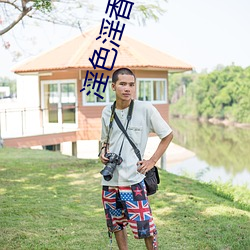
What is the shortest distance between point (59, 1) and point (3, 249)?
15.8 feet

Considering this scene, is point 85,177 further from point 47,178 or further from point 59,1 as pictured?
point 59,1

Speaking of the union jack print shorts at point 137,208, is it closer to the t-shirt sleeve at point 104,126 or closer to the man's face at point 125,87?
the t-shirt sleeve at point 104,126

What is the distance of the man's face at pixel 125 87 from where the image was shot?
10.5 ft

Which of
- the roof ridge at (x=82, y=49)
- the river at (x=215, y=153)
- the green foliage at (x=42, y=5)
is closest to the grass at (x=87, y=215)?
the green foliage at (x=42, y=5)

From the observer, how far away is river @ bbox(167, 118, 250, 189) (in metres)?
19.5

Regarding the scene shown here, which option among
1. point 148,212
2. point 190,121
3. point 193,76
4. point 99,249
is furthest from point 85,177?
point 193,76

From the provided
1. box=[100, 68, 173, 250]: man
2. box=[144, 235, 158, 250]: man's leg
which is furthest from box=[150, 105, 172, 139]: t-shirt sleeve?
box=[144, 235, 158, 250]: man's leg

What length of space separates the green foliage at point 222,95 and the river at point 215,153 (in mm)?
2553

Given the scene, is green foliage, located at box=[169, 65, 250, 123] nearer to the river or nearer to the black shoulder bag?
the river

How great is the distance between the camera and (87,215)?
537cm

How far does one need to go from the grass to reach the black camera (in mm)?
1299

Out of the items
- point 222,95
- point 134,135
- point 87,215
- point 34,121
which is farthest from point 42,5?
point 222,95

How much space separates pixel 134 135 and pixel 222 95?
46.9 m

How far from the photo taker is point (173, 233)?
4.66m
